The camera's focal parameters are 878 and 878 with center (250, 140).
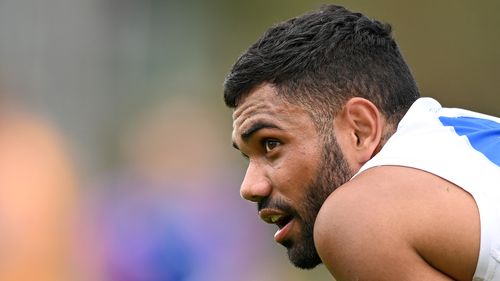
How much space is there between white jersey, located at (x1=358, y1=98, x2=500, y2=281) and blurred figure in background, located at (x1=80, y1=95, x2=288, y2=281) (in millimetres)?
4224

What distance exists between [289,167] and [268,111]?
0.18 meters

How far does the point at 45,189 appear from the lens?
22.9 feet

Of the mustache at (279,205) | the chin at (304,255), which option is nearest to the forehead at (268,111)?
the mustache at (279,205)

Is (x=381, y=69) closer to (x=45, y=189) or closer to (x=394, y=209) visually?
(x=394, y=209)

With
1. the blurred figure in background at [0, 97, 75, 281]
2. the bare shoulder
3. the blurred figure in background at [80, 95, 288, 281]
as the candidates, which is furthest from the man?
the blurred figure in background at [0, 97, 75, 281]

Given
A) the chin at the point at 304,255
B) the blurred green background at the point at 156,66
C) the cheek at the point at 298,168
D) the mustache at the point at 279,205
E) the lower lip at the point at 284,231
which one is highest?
the cheek at the point at 298,168

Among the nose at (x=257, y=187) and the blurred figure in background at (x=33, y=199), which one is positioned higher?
the nose at (x=257, y=187)

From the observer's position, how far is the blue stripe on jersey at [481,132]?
2229 mm

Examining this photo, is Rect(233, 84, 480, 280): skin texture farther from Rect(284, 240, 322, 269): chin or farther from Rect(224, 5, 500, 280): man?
Rect(284, 240, 322, 269): chin

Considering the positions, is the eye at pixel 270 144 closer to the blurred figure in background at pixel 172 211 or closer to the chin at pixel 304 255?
the chin at pixel 304 255

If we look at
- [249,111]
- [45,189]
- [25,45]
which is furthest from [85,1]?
[249,111]

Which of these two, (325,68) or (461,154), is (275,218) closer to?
(325,68)

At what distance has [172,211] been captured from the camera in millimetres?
6707

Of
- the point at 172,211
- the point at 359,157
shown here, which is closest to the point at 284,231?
the point at 359,157
